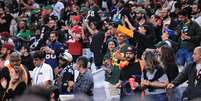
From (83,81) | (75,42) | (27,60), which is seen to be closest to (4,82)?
(83,81)

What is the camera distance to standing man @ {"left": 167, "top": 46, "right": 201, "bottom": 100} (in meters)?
9.20

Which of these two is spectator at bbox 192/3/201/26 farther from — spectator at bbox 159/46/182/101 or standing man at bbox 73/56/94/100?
standing man at bbox 73/56/94/100

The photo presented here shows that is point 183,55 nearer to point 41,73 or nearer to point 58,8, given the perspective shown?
point 41,73

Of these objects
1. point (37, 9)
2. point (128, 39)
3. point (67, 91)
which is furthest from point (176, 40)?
point (37, 9)

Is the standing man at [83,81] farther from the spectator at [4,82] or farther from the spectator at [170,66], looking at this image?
the spectator at [170,66]

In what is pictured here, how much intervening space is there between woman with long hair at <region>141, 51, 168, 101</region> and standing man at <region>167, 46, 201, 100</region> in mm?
137

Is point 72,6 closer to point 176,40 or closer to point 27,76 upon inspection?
point 176,40

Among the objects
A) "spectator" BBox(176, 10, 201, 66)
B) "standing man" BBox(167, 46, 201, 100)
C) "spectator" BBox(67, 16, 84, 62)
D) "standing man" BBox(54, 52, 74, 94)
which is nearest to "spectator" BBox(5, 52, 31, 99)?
"standing man" BBox(54, 52, 74, 94)

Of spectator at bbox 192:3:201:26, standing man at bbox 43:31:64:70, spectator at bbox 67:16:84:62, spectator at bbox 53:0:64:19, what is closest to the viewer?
standing man at bbox 43:31:64:70

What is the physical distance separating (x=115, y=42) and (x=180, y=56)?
4.56ft

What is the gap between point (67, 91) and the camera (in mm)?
10500

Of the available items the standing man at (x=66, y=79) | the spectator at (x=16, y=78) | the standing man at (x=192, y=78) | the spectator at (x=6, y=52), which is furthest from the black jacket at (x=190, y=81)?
the spectator at (x=6, y=52)

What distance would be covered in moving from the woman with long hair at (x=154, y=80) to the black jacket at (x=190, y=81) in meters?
0.21

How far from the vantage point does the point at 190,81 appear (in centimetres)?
932
